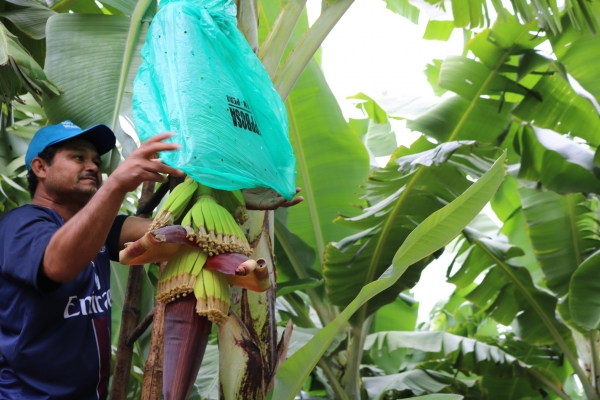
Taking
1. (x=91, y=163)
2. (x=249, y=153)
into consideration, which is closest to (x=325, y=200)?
(x=91, y=163)

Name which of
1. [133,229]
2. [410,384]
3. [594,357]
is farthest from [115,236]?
[594,357]

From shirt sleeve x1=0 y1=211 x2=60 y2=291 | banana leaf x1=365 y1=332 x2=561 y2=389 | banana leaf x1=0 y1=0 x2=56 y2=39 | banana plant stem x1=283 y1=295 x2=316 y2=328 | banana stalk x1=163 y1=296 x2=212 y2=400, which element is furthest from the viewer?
banana plant stem x1=283 y1=295 x2=316 y2=328

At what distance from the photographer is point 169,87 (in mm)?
923

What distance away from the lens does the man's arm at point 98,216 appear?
2.82ft

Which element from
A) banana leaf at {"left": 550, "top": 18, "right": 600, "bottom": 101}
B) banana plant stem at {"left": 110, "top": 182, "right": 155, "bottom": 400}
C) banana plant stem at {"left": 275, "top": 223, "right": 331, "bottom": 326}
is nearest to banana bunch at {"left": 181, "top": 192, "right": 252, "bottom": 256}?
banana plant stem at {"left": 110, "top": 182, "right": 155, "bottom": 400}

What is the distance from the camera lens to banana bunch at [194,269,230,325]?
80cm

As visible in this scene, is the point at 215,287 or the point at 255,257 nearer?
the point at 215,287

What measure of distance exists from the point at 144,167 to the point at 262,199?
219 millimetres

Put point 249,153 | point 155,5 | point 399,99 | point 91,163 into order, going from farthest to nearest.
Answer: point 399,99
point 155,5
point 91,163
point 249,153

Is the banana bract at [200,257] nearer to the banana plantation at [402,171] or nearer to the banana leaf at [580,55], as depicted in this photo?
the banana plantation at [402,171]

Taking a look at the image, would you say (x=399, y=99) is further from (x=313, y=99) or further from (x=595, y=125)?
(x=595, y=125)

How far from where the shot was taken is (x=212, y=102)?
0.90 m

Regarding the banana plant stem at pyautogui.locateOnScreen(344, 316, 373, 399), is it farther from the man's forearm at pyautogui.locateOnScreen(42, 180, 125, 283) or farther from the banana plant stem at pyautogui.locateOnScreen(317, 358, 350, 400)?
the man's forearm at pyautogui.locateOnScreen(42, 180, 125, 283)

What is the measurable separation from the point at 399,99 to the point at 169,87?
1913mm
